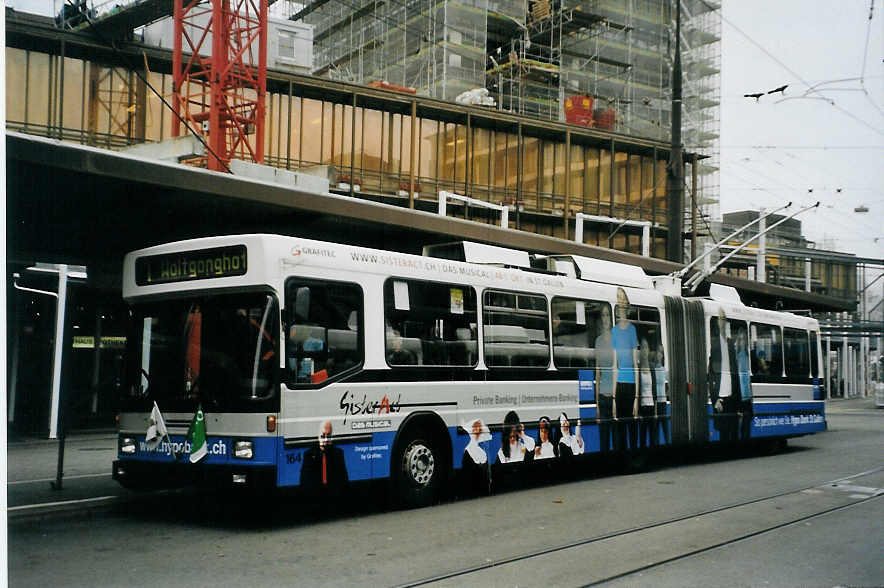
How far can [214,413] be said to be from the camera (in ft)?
32.3

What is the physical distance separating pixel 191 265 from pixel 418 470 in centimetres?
359

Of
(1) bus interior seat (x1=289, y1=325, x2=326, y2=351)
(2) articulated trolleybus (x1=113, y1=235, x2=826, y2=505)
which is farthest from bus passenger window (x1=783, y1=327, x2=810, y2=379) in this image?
(1) bus interior seat (x1=289, y1=325, x2=326, y2=351)

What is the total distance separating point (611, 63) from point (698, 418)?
37.3 m

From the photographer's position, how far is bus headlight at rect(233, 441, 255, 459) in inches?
376

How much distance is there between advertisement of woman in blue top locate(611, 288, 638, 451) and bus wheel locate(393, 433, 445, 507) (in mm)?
4482

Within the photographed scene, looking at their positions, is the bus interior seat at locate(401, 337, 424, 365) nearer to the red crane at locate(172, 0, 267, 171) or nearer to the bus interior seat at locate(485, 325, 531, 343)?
the bus interior seat at locate(485, 325, 531, 343)

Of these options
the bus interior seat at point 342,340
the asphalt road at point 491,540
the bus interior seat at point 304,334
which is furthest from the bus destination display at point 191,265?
the asphalt road at point 491,540

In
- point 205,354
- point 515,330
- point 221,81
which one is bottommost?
point 205,354

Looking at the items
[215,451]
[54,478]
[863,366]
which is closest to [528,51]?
[54,478]

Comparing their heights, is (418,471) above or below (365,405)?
below

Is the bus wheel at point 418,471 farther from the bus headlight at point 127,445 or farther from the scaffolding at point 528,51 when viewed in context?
the scaffolding at point 528,51

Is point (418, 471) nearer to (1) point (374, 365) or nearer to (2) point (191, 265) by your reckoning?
(1) point (374, 365)

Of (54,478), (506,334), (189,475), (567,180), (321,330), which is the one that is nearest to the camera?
(189,475)

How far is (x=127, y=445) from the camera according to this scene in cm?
1059
